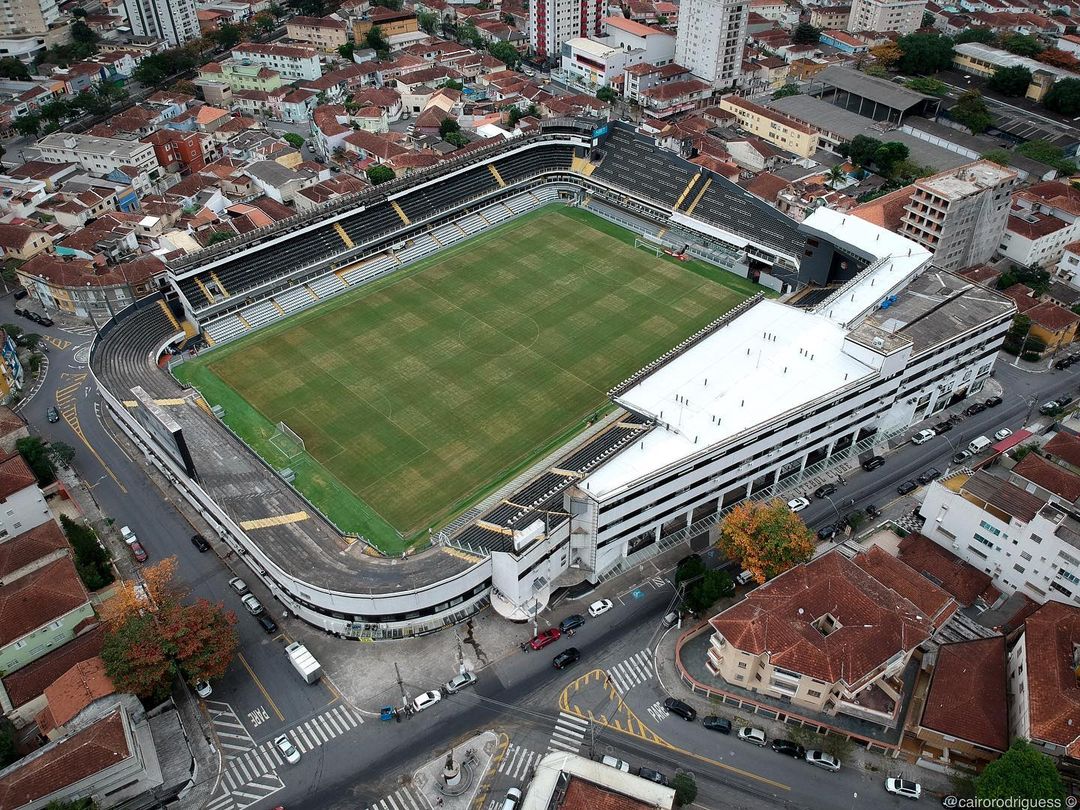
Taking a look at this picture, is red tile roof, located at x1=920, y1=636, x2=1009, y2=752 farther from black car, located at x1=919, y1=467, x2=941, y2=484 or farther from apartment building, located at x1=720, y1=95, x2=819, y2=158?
apartment building, located at x1=720, y1=95, x2=819, y2=158

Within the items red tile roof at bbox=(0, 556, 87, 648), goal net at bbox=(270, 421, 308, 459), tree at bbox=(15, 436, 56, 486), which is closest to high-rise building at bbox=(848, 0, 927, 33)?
goal net at bbox=(270, 421, 308, 459)

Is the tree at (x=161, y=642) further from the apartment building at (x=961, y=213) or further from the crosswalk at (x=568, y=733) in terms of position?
the apartment building at (x=961, y=213)

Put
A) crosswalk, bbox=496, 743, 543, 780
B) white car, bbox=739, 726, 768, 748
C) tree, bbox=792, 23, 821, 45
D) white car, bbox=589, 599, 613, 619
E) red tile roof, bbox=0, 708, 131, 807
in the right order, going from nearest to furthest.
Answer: red tile roof, bbox=0, 708, 131, 807, crosswalk, bbox=496, 743, 543, 780, white car, bbox=739, 726, 768, 748, white car, bbox=589, 599, 613, 619, tree, bbox=792, 23, 821, 45

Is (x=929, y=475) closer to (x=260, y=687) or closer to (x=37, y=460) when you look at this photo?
(x=260, y=687)

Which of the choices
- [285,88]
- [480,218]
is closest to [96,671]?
[480,218]

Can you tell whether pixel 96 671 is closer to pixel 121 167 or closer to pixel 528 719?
pixel 528 719

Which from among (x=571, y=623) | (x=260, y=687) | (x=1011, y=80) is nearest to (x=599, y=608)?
(x=571, y=623)
